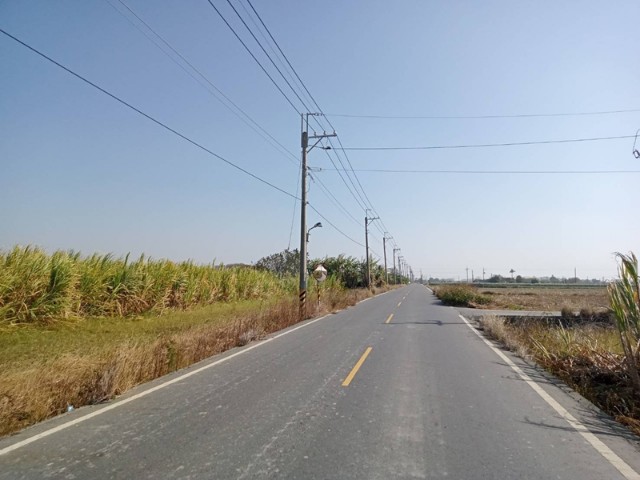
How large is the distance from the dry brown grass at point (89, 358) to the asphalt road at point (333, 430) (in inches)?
16.7

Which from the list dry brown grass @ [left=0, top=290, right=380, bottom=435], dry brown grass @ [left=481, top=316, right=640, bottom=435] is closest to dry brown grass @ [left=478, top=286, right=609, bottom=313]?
dry brown grass @ [left=481, top=316, right=640, bottom=435]

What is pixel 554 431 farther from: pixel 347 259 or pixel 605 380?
pixel 347 259

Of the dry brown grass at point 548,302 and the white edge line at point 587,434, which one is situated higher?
the dry brown grass at point 548,302

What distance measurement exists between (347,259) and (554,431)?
57159 millimetres

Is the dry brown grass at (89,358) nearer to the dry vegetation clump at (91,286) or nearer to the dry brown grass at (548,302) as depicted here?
the dry vegetation clump at (91,286)

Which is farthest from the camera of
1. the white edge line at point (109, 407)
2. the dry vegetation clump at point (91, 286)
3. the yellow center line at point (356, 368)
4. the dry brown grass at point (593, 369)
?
the dry vegetation clump at point (91, 286)

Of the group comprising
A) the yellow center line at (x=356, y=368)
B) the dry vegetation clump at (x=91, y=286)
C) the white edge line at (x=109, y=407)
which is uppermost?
the dry vegetation clump at (x=91, y=286)

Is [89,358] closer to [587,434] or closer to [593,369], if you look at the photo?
[587,434]

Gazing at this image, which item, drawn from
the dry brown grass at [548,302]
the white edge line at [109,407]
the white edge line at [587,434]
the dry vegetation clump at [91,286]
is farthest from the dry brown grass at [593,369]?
the dry vegetation clump at [91,286]

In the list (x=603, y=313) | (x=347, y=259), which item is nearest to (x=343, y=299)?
(x=603, y=313)

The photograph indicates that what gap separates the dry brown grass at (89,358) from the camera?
241 inches

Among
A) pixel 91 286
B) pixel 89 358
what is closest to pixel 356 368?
pixel 89 358

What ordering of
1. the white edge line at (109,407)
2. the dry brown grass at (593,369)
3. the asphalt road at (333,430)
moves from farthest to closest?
1. the dry brown grass at (593,369)
2. the white edge line at (109,407)
3. the asphalt road at (333,430)

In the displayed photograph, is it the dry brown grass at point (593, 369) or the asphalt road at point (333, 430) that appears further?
the dry brown grass at point (593, 369)
